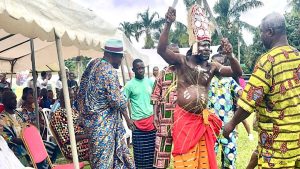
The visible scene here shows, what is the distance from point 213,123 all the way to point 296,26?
96.3ft

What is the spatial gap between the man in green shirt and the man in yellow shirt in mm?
3373

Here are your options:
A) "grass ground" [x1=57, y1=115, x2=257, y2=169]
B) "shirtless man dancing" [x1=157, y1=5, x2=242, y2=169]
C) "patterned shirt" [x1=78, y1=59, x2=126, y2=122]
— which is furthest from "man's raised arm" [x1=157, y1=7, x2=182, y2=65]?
"grass ground" [x1=57, y1=115, x2=257, y2=169]

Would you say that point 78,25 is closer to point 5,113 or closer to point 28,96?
point 5,113

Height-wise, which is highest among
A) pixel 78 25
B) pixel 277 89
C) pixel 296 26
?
pixel 296 26

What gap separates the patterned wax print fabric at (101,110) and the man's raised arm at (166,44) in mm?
812

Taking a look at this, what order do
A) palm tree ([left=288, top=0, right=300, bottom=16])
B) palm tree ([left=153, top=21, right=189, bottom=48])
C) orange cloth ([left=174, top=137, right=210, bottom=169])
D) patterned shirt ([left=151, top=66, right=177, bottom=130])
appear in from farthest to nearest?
palm tree ([left=153, top=21, right=189, bottom=48]), palm tree ([left=288, top=0, right=300, bottom=16]), patterned shirt ([left=151, top=66, right=177, bottom=130]), orange cloth ([left=174, top=137, right=210, bottom=169])

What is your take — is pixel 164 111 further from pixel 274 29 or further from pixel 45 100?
pixel 45 100

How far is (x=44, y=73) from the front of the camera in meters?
15.8

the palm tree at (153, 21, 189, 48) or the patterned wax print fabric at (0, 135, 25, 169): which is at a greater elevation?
the palm tree at (153, 21, 189, 48)

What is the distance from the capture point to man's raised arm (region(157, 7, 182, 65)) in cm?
442

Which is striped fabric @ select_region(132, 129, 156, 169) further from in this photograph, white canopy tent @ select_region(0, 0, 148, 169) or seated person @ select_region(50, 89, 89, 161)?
white canopy tent @ select_region(0, 0, 148, 169)

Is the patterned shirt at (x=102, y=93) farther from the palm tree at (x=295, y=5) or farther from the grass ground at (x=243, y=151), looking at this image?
the palm tree at (x=295, y=5)

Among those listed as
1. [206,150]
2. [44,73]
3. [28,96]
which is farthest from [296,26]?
[206,150]

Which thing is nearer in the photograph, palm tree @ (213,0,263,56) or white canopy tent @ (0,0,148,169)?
white canopy tent @ (0,0,148,169)
